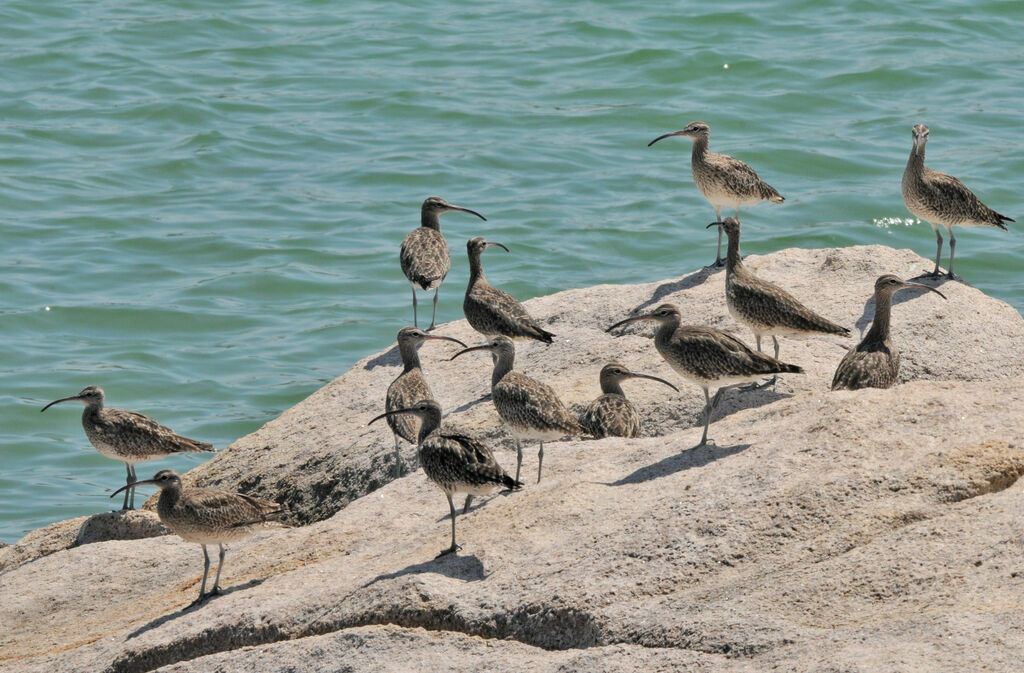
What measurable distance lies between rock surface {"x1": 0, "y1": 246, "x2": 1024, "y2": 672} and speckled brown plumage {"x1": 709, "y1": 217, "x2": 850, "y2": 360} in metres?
0.46

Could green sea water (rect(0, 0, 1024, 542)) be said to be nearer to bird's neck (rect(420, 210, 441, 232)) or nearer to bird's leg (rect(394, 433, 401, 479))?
bird's neck (rect(420, 210, 441, 232))

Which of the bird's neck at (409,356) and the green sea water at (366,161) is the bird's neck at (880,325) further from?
the green sea water at (366,161)

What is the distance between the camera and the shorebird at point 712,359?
9.70 metres

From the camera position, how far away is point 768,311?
38.0 feet

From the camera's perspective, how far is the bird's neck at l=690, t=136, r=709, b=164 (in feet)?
49.5

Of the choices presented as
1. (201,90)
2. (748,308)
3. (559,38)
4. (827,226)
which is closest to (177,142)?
(201,90)

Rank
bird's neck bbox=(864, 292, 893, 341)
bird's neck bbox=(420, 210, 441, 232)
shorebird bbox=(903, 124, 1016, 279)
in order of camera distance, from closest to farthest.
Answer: bird's neck bbox=(864, 292, 893, 341) < shorebird bbox=(903, 124, 1016, 279) < bird's neck bbox=(420, 210, 441, 232)

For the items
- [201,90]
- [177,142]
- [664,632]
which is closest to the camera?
[664,632]

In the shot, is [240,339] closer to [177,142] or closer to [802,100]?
[177,142]

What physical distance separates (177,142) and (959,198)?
15266 mm

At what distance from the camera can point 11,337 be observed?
19.5 metres

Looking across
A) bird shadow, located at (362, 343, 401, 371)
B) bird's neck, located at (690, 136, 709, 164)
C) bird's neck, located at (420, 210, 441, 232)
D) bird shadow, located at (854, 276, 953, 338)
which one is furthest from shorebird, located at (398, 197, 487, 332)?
bird shadow, located at (854, 276, 953, 338)

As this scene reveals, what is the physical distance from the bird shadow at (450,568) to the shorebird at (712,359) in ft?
6.02

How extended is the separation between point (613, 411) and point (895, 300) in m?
3.38
